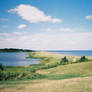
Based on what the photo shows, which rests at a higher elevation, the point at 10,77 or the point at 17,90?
the point at 17,90

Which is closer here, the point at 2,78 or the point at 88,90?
the point at 88,90

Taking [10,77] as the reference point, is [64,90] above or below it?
above

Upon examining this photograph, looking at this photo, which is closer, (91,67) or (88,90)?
(88,90)

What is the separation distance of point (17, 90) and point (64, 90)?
3.86 meters

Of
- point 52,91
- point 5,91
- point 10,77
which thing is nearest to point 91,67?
point 10,77

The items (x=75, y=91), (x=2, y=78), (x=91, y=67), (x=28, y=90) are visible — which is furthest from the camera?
(x=91, y=67)

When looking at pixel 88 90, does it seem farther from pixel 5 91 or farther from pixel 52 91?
pixel 5 91

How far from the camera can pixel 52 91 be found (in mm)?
8883

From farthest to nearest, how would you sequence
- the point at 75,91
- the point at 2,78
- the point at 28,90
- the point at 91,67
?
the point at 91,67
the point at 2,78
the point at 28,90
the point at 75,91

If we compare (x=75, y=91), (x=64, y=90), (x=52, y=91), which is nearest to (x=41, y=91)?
(x=52, y=91)

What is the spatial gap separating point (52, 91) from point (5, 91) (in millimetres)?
3876

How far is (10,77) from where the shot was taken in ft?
59.2

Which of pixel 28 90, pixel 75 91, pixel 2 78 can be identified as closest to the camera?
pixel 75 91

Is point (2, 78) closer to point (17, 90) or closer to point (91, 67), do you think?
point (17, 90)
